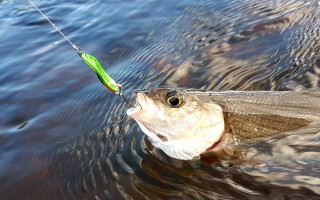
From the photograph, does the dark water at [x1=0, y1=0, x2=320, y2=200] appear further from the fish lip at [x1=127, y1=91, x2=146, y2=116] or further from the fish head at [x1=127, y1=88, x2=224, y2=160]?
the fish lip at [x1=127, y1=91, x2=146, y2=116]

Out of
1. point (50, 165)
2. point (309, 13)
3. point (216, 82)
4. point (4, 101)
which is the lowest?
point (309, 13)

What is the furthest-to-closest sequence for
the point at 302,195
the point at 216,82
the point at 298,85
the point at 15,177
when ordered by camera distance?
the point at 216,82 < the point at 298,85 < the point at 15,177 < the point at 302,195

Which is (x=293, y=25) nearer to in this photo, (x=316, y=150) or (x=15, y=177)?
(x=316, y=150)

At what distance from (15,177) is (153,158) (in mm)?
1321

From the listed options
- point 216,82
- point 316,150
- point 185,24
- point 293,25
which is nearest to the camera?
point 316,150

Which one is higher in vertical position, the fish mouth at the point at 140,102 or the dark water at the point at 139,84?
the fish mouth at the point at 140,102

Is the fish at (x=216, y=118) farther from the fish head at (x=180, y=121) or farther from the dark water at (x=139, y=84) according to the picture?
the dark water at (x=139, y=84)

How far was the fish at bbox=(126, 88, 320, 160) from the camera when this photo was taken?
2.83 metres

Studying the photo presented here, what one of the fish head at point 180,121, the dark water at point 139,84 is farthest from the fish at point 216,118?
the dark water at point 139,84

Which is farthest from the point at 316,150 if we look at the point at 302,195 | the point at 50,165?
the point at 50,165

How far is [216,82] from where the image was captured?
4.14 meters

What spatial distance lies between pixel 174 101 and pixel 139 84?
5.54 feet

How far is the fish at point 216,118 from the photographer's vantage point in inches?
112

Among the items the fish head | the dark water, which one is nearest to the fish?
the fish head
